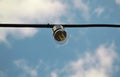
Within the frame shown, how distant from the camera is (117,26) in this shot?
5.64m

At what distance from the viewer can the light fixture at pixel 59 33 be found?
555cm

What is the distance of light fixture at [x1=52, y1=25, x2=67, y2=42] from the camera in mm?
5547

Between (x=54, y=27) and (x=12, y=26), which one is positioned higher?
(x=54, y=27)

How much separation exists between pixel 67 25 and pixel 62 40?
0.34m

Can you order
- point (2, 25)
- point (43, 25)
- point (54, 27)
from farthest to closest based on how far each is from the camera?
point (54, 27)
point (43, 25)
point (2, 25)

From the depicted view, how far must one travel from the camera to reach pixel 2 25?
4.86 meters

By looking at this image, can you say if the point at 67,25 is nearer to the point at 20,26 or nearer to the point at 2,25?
the point at 20,26

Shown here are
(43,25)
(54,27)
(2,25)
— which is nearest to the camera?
(2,25)

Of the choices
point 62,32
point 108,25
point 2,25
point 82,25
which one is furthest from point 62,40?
point 2,25

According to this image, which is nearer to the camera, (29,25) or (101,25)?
(29,25)

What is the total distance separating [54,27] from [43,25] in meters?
0.41

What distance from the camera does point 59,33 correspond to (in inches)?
219

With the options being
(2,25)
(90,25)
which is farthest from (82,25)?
(2,25)

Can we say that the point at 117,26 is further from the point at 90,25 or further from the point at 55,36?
the point at 55,36
